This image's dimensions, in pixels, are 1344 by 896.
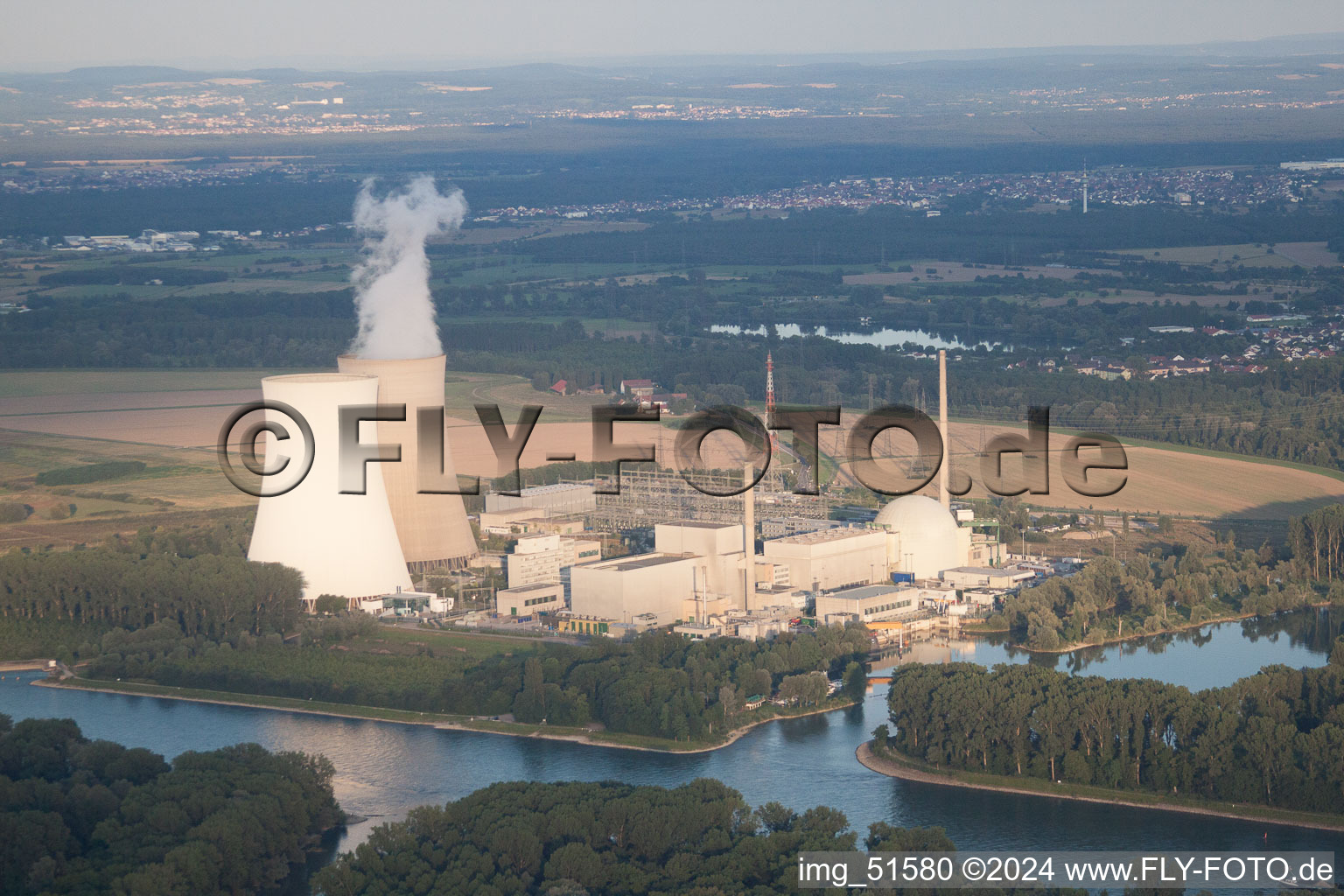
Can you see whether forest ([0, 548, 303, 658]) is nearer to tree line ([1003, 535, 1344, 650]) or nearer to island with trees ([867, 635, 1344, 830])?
island with trees ([867, 635, 1344, 830])

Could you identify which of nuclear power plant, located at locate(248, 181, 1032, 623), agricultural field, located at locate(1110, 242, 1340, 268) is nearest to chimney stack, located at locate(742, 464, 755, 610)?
nuclear power plant, located at locate(248, 181, 1032, 623)

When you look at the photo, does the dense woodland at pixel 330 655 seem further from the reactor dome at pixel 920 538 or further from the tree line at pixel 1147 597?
the reactor dome at pixel 920 538

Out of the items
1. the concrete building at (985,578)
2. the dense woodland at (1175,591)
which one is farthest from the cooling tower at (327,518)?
the dense woodland at (1175,591)

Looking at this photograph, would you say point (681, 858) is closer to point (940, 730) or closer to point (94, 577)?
point (940, 730)

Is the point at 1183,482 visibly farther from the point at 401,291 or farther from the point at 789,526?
the point at 401,291

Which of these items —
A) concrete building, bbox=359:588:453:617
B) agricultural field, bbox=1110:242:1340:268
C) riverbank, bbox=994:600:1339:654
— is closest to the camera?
riverbank, bbox=994:600:1339:654

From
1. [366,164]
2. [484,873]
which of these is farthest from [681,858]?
[366,164]

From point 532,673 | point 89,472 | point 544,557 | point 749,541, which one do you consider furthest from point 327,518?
point 89,472
